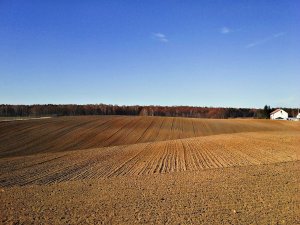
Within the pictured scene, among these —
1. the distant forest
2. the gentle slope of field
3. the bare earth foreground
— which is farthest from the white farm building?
the bare earth foreground

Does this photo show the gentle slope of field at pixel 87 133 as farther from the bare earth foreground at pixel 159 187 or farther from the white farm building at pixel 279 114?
the white farm building at pixel 279 114

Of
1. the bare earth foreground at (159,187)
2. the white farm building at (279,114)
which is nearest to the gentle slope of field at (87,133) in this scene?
the bare earth foreground at (159,187)

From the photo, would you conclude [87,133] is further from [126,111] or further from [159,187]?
[126,111]

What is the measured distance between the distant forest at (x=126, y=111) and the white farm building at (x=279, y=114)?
13.7 meters

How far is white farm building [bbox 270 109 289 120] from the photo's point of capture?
115 m

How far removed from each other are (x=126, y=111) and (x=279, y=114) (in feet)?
205

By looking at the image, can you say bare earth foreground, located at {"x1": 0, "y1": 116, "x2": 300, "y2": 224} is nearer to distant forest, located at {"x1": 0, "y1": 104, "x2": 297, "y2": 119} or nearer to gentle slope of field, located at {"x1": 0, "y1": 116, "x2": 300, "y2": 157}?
gentle slope of field, located at {"x1": 0, "y1": 116, "x2": 300, "y2": 157}

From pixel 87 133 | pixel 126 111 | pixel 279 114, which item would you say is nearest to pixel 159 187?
pixel 87 133

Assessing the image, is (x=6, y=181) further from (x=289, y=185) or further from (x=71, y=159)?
(x=289, y=185)

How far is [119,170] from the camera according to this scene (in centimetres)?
2058

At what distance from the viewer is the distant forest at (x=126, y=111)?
141 metres

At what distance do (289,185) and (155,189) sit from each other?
16.7 feet

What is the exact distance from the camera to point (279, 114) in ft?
385

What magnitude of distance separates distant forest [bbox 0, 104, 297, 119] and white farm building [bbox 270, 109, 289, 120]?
1370cm
